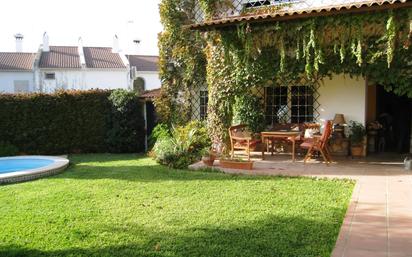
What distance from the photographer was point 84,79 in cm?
3831

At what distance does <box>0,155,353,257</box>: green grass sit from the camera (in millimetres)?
4801

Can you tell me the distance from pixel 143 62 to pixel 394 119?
33304 mm

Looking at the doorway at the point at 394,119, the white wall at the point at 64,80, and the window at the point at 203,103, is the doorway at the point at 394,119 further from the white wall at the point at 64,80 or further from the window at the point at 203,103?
the white wall at the point at 64,80

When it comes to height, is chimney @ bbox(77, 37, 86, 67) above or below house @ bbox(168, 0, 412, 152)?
above

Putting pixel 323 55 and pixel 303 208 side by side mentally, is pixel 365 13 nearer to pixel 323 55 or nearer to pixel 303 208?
pixel 323 55

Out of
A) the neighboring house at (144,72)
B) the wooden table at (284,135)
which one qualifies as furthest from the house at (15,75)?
the wooden table at (284,135)

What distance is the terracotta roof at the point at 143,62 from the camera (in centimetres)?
4175

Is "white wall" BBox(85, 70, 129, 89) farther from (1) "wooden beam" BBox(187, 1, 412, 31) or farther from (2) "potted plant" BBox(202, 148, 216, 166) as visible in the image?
(2) "potted plant" BBox(202, 148, 216, 166)

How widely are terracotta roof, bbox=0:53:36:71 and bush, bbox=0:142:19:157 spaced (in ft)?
89.4

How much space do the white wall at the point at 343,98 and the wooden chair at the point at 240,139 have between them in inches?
92.0

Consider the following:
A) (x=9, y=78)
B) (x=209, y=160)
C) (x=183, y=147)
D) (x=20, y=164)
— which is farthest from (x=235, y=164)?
(x=9, y=78)

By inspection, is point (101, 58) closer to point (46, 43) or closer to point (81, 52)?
point (81, 52)

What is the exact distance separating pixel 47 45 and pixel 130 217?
3858cm

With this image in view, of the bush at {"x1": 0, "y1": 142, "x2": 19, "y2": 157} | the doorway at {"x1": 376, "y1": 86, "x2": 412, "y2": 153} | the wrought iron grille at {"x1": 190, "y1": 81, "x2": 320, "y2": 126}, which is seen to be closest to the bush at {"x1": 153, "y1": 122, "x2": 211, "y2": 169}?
the wrought iron grille at {"x1": 190, "y1": 81, "x2": 320, "y2": 126}
